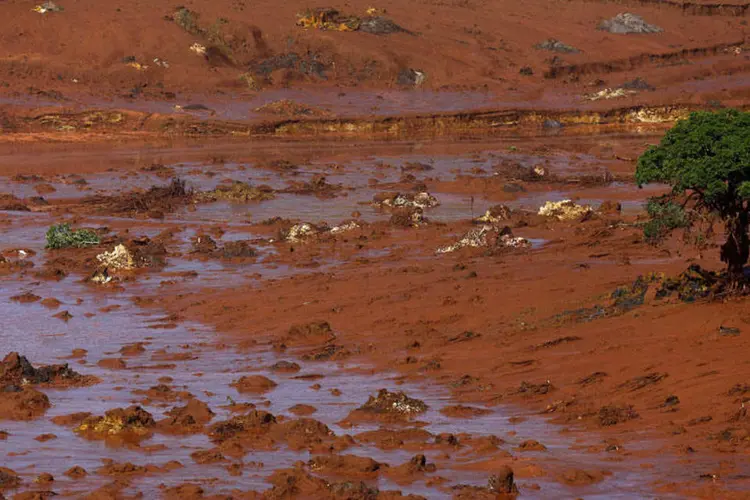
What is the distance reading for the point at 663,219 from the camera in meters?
11.6

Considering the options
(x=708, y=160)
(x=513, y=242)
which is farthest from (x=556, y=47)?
(x=708, y=160)

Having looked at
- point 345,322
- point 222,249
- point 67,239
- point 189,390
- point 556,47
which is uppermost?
point 556,47

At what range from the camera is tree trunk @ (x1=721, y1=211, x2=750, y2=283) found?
1139 cm

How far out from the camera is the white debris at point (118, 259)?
17.2 m

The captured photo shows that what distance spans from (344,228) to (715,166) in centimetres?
977

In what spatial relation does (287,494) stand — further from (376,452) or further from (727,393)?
(727,393)

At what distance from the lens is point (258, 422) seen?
9305mm

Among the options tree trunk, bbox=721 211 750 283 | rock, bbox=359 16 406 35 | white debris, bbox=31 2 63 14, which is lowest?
tree trunk, bbox=721 211 750 283

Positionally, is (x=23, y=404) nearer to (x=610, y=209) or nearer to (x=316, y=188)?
(x=610, y=209)

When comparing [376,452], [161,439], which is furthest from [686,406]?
[161,439]

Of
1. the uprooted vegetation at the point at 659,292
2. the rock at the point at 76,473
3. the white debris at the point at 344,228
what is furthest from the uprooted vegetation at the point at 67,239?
the rock at the point at 76,473

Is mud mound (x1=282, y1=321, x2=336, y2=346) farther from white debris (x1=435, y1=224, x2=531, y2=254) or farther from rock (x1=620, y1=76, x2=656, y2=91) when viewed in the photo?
rock (x1=620, y1=76, x2=656, y2=91)

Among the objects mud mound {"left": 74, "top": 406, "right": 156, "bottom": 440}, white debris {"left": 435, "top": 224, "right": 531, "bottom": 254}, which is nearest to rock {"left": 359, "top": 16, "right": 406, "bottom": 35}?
white debris {"left": 435, "top": 224, "right": 531, "bottom": 254}

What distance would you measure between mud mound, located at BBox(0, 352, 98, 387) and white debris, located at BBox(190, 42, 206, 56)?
127 feet
